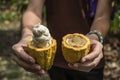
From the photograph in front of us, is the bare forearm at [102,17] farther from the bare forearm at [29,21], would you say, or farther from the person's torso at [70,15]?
the bare forearm at [29,21]

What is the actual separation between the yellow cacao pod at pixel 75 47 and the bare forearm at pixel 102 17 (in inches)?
18.7

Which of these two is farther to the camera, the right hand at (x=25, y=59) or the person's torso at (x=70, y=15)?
the person's torso at (x=70, y=15)

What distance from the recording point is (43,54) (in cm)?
217

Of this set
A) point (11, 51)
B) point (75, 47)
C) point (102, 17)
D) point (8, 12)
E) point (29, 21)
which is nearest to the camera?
point (75, 47)

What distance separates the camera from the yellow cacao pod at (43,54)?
7.10 feet

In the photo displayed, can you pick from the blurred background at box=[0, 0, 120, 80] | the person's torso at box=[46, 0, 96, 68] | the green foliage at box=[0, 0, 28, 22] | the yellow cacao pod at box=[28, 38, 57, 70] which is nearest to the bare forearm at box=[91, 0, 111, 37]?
the person's torso at box=[46, 0, 96, 68]

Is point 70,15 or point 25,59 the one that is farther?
point 70,15

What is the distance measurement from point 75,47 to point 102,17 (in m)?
0.64

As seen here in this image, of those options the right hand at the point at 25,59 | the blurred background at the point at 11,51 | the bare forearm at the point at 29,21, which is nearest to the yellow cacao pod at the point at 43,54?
the right hand at the point at 25,59

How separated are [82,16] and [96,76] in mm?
521

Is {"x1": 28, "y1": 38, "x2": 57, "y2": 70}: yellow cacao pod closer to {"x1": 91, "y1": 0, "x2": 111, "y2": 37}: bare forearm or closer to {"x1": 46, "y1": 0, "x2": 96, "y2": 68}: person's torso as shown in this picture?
{"x1": 91, "y1": 0, "x2": 111, "y2": 37}: bare forearm

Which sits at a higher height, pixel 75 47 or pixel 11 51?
pixel 75 47

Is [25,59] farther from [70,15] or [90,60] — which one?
[70,15]

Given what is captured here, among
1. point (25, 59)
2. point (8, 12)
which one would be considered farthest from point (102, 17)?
point (8, 12)
